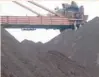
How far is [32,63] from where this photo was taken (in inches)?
942

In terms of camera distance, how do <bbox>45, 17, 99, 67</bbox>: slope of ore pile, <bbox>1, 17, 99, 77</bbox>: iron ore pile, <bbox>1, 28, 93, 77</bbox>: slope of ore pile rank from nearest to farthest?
<bbox>1, 28, 93, 77</bbox>: slope of ore pile < <bbox>1, 17, 99, 77</bbox>: iron ore pile < <bbox>45, 17, 99, 67</bbox>: slope of ore pile

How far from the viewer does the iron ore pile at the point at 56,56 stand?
21.6 meters

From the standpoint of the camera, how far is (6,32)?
25.1 m

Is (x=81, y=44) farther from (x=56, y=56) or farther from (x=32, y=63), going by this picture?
(x=32, y=63)

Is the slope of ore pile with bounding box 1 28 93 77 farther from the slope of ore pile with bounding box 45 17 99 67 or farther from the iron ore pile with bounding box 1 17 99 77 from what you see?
the slope of ore pile with bounding box 45 17 99 67

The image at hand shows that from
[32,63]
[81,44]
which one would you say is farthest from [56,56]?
[81,44]

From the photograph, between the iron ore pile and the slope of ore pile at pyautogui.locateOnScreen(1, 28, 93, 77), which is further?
the iron ore pile

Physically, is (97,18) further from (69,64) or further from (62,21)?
(62,21)

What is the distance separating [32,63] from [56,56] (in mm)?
5270

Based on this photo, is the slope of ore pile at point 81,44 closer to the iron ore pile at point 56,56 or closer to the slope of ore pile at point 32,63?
the iron ore pile at point 56,56

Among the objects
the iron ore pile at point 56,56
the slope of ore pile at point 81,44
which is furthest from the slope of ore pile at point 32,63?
the slope of ore pile at point 81,44

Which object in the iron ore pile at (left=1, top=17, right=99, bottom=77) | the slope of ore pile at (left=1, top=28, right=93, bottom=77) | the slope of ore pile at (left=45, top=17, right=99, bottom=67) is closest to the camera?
the slope of ore pile at (left=1, top=28, right=93, bottom=77)

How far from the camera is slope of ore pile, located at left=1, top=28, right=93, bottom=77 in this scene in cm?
2033

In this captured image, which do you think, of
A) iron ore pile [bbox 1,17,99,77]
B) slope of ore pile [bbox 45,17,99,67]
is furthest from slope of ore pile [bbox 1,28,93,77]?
slope of ore pile [bbox 45,17,99,67]
